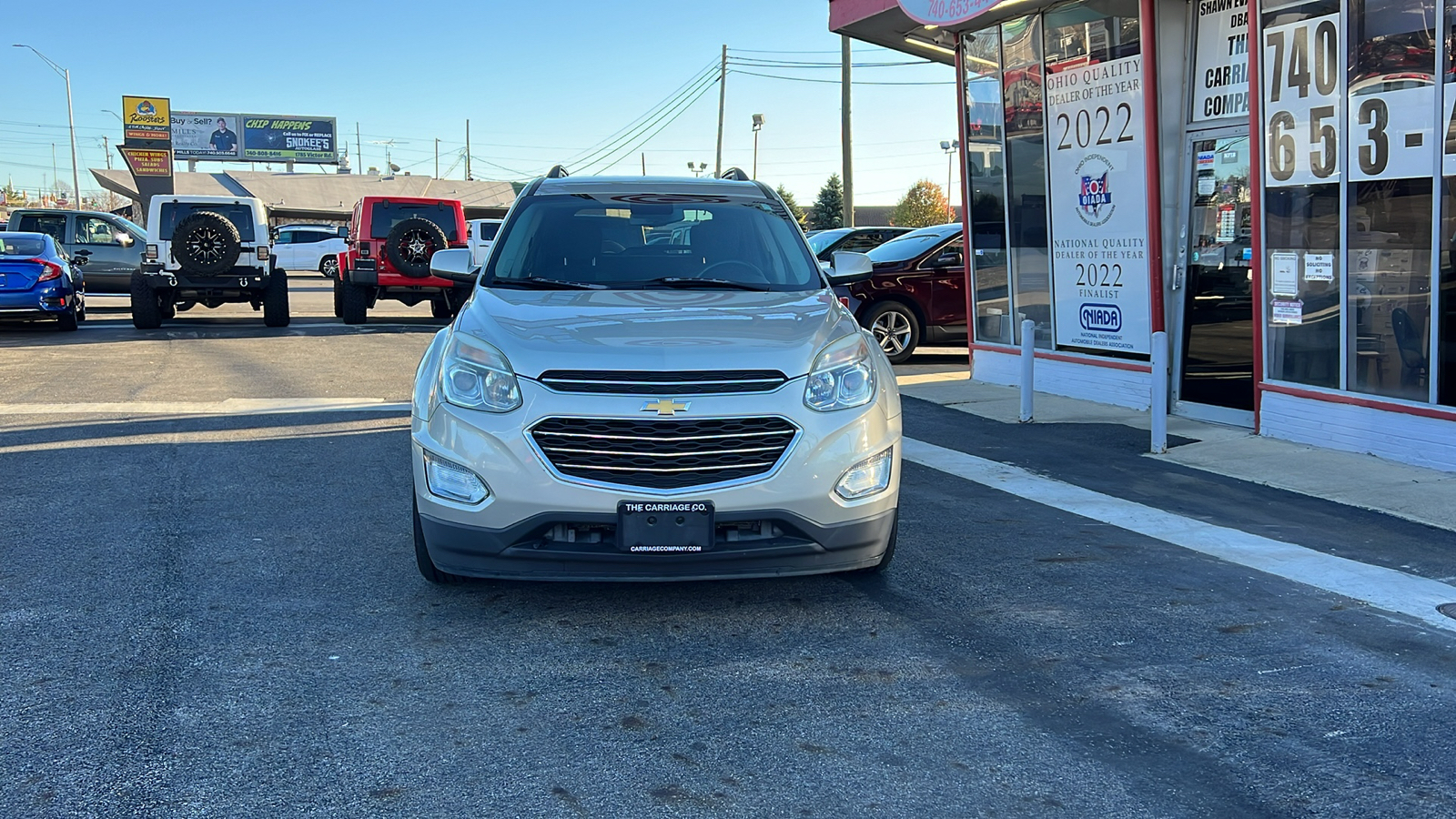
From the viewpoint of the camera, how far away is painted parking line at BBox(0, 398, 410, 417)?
10.3 meters

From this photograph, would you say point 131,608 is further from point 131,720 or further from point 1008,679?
point 1008,679

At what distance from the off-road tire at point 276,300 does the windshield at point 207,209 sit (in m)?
0.73

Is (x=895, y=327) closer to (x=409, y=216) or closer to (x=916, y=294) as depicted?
(x=916, y=294)

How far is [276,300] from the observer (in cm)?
1922

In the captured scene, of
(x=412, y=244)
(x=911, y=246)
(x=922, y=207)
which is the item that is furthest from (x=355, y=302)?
(x=922, y=207)

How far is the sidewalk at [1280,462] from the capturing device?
281 inches

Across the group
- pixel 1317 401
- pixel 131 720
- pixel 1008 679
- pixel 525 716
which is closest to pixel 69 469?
pixel 131 720

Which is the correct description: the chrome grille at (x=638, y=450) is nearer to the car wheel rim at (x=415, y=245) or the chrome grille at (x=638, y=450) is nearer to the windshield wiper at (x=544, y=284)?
the windshield wiper at (x=544, y=284)

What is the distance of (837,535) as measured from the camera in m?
4.58

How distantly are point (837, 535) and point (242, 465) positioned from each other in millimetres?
4997

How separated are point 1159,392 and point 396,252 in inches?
526

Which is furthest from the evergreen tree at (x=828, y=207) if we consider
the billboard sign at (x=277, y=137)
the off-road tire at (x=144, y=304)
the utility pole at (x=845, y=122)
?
the off-road tire at (x=144, y=304)

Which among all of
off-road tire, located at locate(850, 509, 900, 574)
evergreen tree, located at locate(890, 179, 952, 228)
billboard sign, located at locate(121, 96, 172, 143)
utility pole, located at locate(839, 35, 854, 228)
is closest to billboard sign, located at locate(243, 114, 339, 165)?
billboard sign, located at locate(121, 96, 172, 143)

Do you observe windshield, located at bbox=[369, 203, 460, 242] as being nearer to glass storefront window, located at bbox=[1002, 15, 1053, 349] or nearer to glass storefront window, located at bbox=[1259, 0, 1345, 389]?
glass storefront window, located at bbox=[1002, 15, 1053, 349]
